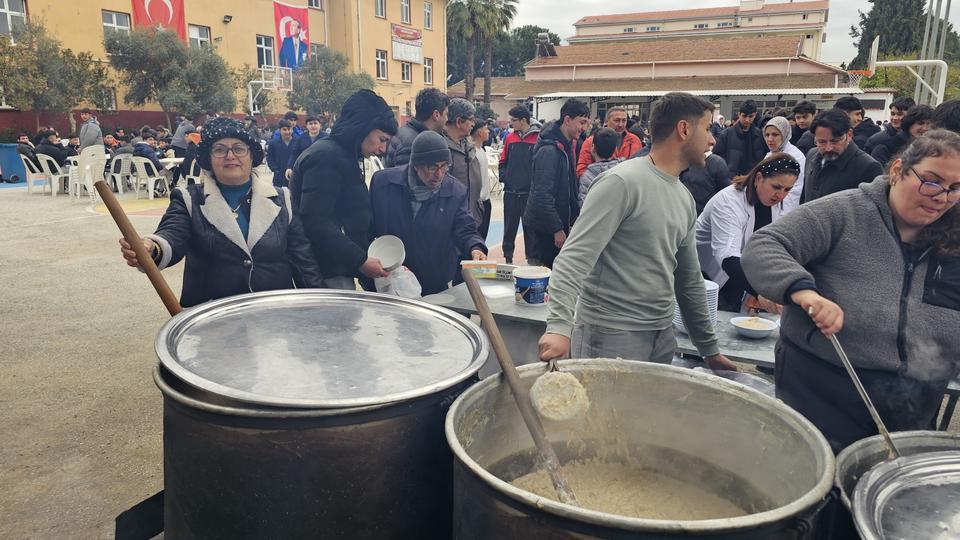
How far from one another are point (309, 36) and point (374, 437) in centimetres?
3661

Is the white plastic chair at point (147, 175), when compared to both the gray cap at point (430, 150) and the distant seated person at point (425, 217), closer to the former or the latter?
the distant seated person at point (425, 217)

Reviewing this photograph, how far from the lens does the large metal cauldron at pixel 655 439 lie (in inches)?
53.5

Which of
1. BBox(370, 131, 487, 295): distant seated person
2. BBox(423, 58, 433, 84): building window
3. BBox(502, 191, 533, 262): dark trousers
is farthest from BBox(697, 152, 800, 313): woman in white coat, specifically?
BBox(423, 58, 433, 84): building window

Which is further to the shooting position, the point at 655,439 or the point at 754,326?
the point at 754,326

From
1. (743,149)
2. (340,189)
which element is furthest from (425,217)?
(743,149)

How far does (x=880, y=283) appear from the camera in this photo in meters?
1.85

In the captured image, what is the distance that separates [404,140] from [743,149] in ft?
13.4

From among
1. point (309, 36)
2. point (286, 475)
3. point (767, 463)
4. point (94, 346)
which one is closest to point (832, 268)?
point (767, 463)

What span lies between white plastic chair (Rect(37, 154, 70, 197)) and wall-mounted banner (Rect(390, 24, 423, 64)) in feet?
92.0

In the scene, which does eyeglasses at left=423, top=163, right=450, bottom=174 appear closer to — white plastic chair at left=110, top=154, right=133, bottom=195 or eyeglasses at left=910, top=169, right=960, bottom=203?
eyeglasses at left=910, top=169, right=960, bottom=203

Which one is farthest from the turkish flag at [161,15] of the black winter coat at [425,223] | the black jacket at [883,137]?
the black jacket at [883,137]

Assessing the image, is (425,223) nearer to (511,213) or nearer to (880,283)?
(880,283)

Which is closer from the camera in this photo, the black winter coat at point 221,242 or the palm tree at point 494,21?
the black winter coat at point 221,242

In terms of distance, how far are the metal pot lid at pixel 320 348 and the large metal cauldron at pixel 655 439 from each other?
195 millimetres
